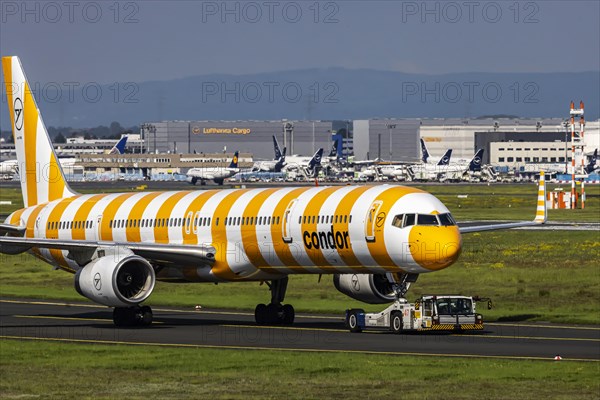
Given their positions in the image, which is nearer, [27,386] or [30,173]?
[27,386]

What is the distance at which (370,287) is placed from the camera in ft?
174

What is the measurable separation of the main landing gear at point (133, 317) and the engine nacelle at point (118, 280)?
4.91 ft

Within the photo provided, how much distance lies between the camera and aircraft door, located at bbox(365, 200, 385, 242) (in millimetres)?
48719

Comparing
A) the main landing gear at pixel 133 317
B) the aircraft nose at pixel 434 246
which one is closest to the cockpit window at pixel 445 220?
the aircraft nose at pixel 434 246

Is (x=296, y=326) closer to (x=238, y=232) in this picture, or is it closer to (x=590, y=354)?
(x=238, y=232)

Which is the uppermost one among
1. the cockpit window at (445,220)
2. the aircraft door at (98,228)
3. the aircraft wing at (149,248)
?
the cockpit window at (445,220)

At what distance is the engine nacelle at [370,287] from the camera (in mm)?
52969

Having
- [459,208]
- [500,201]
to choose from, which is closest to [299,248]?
[459,208]

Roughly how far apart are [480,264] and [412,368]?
4458 cm

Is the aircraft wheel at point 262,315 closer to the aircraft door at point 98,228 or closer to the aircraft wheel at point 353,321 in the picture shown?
the aircraft wheel at point 353,321

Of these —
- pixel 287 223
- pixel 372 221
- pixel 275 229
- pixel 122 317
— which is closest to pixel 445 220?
pixel 372 221

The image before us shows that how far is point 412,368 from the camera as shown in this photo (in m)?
37.9

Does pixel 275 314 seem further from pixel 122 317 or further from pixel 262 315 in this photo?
pixel 122 317

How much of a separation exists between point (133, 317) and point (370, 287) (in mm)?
9704
